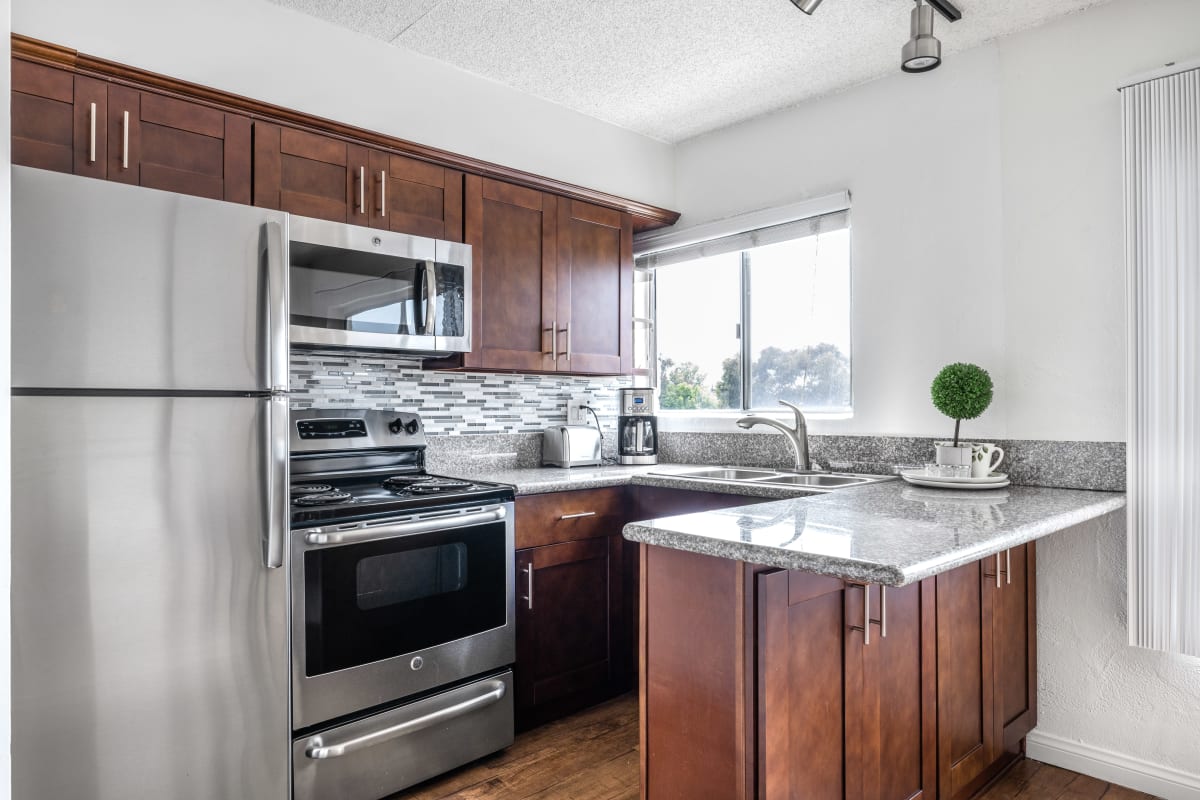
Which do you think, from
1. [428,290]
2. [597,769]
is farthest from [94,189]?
[597,769]

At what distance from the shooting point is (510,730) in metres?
2.37

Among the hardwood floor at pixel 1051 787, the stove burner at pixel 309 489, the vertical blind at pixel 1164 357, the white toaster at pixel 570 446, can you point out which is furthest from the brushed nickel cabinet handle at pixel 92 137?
the hardwood floor at pixel 1051 787

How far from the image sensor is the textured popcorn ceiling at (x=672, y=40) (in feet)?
7.64

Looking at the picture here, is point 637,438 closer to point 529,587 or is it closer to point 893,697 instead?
point 529,587

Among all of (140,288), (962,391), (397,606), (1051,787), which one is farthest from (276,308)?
(1051,787)

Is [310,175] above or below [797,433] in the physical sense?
above

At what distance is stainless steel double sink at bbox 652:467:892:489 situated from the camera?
267 cm

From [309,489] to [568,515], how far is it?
0.91 m

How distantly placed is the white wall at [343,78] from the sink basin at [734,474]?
4.57 ft

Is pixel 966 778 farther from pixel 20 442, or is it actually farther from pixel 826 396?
pixel 20 442

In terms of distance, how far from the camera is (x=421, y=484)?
7.91 feet

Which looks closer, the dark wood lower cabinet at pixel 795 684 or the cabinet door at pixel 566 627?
the dark wood lower cabinet at pixel 795 684

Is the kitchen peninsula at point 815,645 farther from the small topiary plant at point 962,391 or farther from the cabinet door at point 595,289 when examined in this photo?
the cabinet door at point 595,289

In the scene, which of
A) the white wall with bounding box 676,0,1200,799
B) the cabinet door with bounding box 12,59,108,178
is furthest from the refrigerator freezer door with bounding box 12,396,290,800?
the white wall with bounding box 676,0,1200,799
